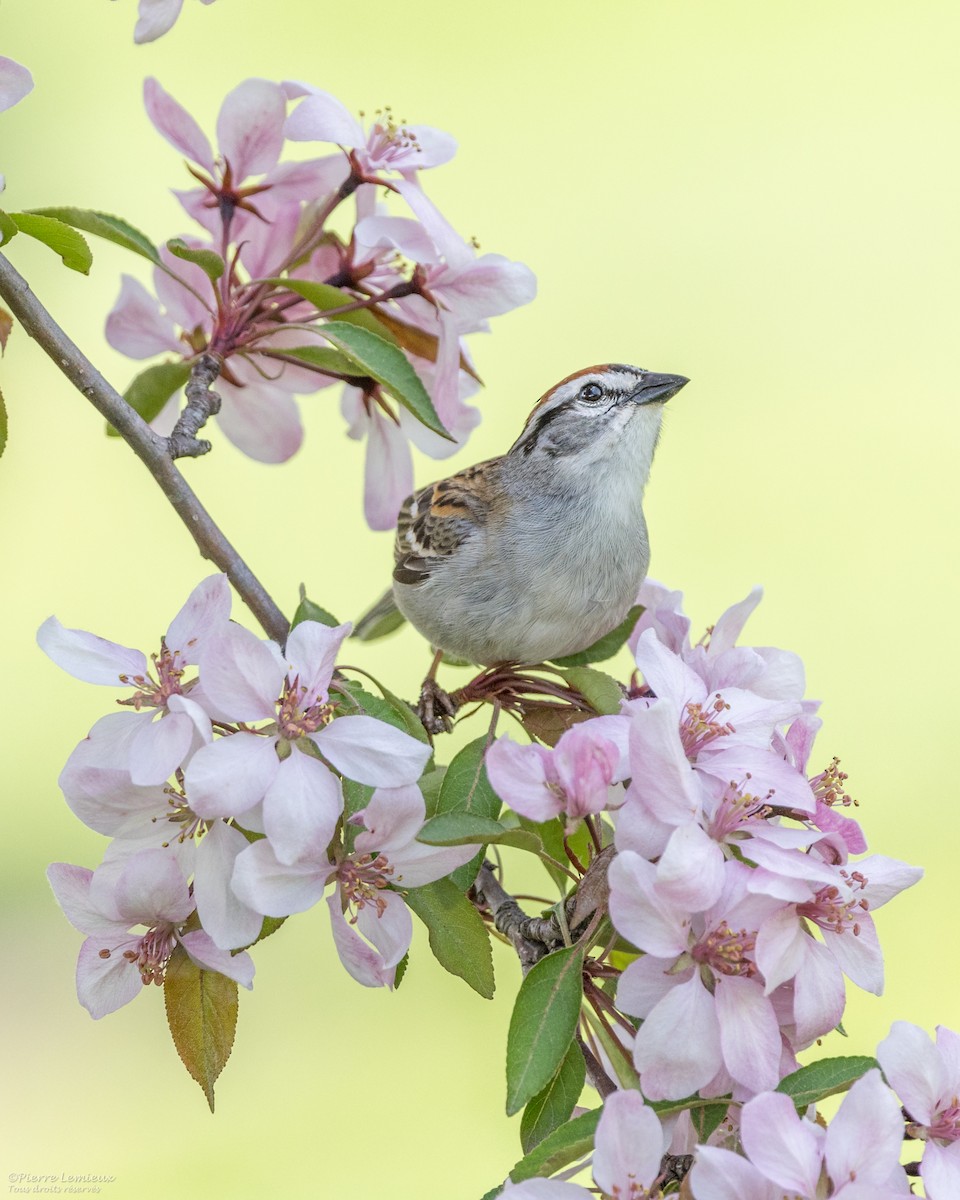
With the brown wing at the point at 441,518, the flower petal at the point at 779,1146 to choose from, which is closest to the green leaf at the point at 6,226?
the brown wing at the point at 441,518

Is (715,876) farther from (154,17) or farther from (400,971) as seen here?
(154,17)

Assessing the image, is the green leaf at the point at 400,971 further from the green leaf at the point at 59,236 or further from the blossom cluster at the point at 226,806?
the green leaf at the point at 59,236

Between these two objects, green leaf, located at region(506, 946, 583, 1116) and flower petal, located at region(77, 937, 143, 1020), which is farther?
flower petal, located at region(77, 937, 143, 1020)

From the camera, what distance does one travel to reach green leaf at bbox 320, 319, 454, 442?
114 centimetres

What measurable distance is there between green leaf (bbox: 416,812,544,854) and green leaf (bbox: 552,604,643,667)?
0.60 m

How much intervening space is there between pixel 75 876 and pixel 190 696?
17 cm

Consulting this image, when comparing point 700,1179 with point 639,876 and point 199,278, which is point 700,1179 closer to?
point 639,876

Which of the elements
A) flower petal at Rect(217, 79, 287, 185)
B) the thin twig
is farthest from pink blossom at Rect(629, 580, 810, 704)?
flower petal at Rect(217, 79, 287, 185)

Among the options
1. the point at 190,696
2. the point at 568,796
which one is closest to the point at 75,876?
the point at 190,696

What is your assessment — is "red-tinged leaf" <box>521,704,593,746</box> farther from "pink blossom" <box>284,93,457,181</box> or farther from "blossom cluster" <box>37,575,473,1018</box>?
"pink blossom" <box>284,93,457,181</box>

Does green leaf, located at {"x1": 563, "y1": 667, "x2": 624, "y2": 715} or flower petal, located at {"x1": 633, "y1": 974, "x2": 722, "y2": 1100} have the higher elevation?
green leaf, located at {"x1": 563, "y1": 667, "x2": 624, "y2": 715}

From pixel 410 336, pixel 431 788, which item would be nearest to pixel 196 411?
pixel 410 336

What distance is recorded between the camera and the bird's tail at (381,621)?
1733mm

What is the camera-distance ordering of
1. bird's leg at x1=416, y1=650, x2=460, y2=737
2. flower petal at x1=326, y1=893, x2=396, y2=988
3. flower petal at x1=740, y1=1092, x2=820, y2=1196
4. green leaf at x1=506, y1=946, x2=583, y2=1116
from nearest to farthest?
flower petal at x1=740, y1=1092, x2=820, y2=1196, green leaf at x1=506, y1=946, x2=583, y2=1116, flower petal at x1=326, y1=893, x2=396, y2=988, bird's leg at x1=416, y1=650, x2=460, y2=737
